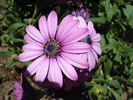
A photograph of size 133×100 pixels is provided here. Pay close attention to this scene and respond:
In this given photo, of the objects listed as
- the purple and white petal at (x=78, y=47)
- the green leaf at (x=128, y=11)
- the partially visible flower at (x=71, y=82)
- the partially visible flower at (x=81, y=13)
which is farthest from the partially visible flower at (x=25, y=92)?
the green leaf at (x=128, y=11)

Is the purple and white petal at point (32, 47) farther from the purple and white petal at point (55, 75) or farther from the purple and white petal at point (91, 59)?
the purple and white petal at point (91, 59)

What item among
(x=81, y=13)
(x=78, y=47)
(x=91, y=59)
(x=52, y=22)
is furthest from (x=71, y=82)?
(x=81, y=13)

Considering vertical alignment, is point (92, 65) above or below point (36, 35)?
below

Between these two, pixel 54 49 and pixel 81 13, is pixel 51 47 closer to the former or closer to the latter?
pixel 54 49

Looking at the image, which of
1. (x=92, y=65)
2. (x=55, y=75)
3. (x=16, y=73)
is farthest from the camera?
(x=16, y=73)

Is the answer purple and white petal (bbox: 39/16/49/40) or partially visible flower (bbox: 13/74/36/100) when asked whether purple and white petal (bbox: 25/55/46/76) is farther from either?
partially visible flower (bbox: 13/74/36/100)

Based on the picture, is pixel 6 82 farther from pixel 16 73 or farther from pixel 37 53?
pixel 37 53

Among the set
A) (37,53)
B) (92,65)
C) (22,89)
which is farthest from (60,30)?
(22,89)

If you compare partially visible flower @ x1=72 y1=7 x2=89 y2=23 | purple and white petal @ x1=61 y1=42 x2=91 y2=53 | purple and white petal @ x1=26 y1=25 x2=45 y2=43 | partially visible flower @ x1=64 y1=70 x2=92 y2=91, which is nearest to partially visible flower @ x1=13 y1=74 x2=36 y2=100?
partially visible flower @ x1=64 y1=70 x2=92 y2=91
